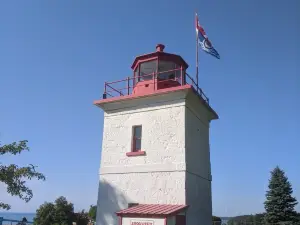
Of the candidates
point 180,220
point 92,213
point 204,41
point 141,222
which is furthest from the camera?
point 92,213

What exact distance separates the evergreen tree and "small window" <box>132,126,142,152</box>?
16629 mm

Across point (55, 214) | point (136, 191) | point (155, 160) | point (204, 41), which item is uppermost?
point (204, 41)

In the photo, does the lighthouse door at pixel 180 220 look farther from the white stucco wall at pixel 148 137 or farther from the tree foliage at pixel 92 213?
the tree foliage at pixel 92 213

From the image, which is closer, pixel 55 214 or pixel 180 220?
pixel 180 220

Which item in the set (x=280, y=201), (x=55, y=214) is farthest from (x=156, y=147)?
(x=280, y=201)

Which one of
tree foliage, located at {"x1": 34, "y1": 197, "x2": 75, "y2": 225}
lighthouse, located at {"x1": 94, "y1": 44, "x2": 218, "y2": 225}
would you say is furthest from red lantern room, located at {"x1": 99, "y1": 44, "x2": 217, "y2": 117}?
tree foliage, located at {"x1": 34, "y1": 197, "x2": 75, "y2": 225}

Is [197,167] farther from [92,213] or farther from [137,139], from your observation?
[92,213]

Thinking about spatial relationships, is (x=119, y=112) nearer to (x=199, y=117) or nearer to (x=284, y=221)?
(x=199, y=117)

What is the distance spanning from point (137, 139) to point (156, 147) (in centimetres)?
119

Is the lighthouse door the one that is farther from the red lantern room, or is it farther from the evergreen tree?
the evergreen tree

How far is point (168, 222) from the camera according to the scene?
33.7 feet

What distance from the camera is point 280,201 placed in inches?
1002

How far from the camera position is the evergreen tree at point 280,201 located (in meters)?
25.0

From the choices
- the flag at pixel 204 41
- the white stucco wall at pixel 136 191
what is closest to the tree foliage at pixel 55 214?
the white stucco wall at pixel 136 191
